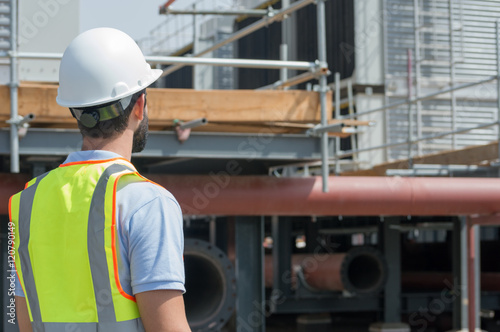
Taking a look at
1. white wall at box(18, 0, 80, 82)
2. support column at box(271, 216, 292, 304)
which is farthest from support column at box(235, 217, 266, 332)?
support column at box(271, 216, 292, 304)

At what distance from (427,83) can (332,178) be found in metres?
Result: 7.76

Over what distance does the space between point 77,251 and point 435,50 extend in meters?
13.2

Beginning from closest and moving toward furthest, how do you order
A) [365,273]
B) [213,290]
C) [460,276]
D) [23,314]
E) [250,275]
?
[23,314]
[250,275]
[213,290]
[460,276]
[365,273]

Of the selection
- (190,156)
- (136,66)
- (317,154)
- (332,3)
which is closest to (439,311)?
(317,154)

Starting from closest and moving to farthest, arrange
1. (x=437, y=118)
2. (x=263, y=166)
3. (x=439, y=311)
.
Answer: (x=263, y=166)
(x=439, y=311)
(x=437, y=118)

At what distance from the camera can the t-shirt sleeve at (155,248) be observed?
1.70 meters

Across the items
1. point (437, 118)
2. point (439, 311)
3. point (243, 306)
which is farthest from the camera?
point (437, 118)

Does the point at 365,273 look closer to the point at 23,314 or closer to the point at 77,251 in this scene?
the point at 23,314

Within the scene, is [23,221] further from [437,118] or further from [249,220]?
[437,118]

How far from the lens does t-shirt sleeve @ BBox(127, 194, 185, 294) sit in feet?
5.59

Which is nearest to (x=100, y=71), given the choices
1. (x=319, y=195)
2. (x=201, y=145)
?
(x=201, y=145)

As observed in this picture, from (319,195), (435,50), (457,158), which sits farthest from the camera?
(435,50)

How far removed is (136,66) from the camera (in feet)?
6.59

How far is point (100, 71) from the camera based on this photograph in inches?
77.0
